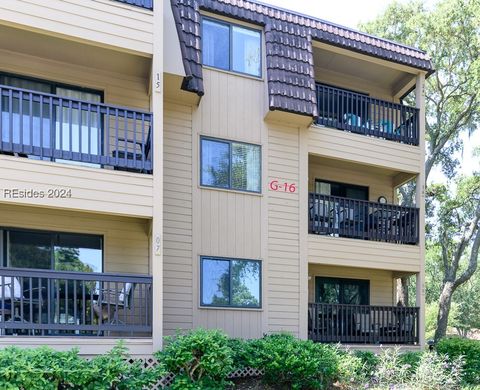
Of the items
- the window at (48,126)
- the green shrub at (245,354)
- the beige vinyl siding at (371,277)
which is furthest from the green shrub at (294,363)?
the window at (48,126)

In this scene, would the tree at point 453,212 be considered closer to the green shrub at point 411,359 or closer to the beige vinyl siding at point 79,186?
the green shrub at point 411,359

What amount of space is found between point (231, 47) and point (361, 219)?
215 inches

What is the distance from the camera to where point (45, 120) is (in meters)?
9.05

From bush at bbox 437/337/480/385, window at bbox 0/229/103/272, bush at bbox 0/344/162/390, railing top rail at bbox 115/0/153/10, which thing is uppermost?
railing top rail at bbox 115/0/153/10

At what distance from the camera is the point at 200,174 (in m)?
11.7

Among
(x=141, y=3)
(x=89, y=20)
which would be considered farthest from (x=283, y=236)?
(x=89, y=20)

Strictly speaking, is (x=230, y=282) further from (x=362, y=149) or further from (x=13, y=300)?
(x=362, y=149)

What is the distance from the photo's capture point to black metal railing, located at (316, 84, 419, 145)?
13602 millimetres

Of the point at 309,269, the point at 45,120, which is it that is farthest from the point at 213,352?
the point at 309,269

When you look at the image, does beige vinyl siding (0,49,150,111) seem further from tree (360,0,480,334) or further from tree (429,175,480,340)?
tree (429,175,480,340)

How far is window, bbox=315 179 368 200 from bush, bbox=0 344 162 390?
26.0 feet

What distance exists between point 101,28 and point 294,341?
6.78 metres

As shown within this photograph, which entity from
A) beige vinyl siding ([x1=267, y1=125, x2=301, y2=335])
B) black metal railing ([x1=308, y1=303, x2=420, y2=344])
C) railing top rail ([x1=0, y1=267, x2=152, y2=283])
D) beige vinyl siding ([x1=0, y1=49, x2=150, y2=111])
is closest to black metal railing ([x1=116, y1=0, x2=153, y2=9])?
beige vinyl siding ([x1=0, y1=49, x2=150, y2=111])

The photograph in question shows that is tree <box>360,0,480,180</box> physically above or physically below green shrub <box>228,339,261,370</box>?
above
